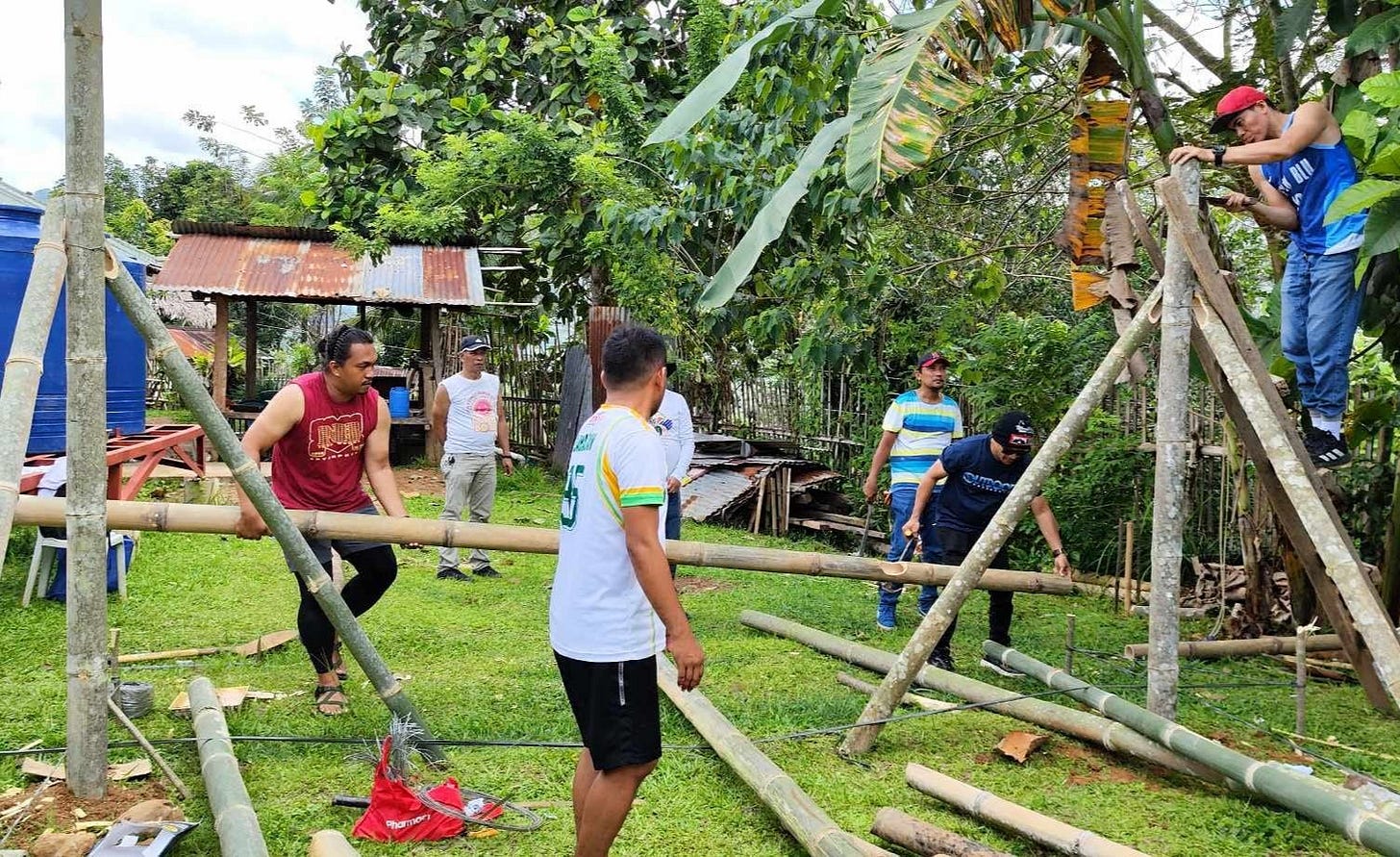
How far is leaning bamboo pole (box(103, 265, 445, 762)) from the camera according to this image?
3850 mm

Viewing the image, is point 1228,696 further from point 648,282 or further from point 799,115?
point 648,282

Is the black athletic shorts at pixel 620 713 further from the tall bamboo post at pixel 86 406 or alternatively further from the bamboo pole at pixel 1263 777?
the bamboo pole at pixel 1263 777

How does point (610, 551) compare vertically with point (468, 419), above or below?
below

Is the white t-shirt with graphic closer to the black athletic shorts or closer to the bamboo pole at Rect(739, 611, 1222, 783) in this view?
the bamboo pole at Rect(739, 611, 1222, 783)

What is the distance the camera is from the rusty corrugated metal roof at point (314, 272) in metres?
13.3

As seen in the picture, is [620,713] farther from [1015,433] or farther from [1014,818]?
[1015,433]

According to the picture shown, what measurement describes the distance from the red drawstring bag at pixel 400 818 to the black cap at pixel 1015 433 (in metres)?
3.55

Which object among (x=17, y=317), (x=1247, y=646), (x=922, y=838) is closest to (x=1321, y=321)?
(x=1247, y=646)

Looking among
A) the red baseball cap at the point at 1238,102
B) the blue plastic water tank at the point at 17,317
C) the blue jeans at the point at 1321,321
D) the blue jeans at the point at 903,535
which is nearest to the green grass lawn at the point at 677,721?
the blue jeans at the point at 903,535

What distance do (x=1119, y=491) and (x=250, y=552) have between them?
7746 mm

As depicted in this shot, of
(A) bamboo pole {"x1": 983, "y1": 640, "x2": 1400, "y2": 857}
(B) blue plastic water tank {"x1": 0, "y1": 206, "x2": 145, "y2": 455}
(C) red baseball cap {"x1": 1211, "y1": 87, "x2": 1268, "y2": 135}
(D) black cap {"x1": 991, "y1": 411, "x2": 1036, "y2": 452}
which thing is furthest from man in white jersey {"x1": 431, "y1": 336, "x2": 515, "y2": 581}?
(C) red baseball cap {"x1": 1211, "y1": 87, "x2": 1268, "y2": 135}

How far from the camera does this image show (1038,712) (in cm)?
487

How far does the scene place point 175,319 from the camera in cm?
2364

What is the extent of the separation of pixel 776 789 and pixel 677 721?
4.49ft
